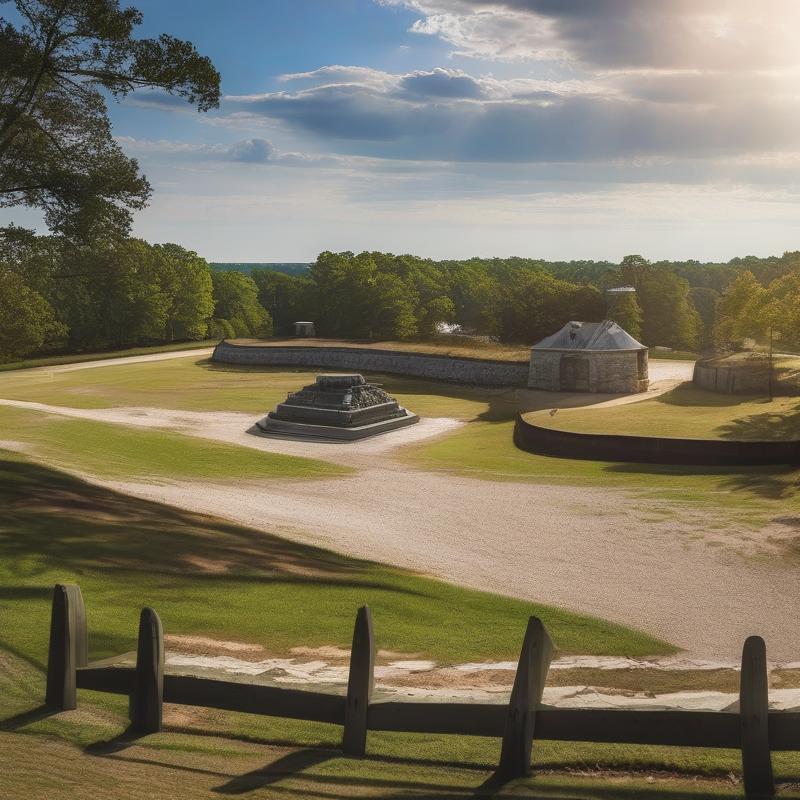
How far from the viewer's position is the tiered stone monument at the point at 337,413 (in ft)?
112

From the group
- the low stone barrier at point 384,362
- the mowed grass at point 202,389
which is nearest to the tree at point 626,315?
the low stone barrier at point 384,362

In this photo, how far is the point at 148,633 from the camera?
631 cm

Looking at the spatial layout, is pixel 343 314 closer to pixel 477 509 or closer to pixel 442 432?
pixel 442 432

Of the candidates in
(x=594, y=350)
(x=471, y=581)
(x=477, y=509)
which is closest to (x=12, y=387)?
(x=594, y=350)

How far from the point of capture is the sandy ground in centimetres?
1316

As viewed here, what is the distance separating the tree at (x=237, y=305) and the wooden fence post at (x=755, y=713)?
8669 cm

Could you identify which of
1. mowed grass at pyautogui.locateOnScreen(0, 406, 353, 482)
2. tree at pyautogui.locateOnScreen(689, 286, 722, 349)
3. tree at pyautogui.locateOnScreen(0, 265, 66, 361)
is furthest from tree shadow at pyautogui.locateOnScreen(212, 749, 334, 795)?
tree at pyautogui.locateOnScreen(689, 286, 722, 349)

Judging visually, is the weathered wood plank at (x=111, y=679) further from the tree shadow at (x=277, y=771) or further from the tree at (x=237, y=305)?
the tree at (x=237, y=305)

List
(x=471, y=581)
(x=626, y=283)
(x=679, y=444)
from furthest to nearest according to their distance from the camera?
(x=626, y=283), (x=679, y=444), (x=471, y=581)

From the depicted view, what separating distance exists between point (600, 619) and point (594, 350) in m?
30.0

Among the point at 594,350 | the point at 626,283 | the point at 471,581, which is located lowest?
the point at 471,581

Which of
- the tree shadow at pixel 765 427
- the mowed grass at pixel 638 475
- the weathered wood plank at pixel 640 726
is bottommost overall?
the mowed grass at pixel 638 475

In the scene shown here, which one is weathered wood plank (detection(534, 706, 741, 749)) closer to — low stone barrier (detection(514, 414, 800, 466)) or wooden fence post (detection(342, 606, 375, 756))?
wooden fence post (detection(342, 606, 375, 756))

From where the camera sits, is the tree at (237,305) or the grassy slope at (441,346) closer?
the grassy slope at (441,346)
